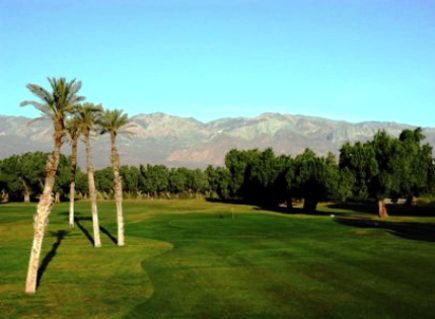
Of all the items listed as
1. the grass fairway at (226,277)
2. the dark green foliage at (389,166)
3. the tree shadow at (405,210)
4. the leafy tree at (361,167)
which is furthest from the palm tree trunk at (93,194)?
the tree shadow at (405,210)

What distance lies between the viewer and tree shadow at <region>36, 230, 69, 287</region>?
33.5 metres

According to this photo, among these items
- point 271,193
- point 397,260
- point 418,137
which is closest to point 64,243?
point 397,260

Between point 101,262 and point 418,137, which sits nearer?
point 101,262

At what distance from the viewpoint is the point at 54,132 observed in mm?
30609

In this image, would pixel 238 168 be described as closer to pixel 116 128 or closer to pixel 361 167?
pixel 361 167

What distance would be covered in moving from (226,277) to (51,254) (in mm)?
17003

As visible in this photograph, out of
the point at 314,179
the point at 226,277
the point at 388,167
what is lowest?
the point at 226,277

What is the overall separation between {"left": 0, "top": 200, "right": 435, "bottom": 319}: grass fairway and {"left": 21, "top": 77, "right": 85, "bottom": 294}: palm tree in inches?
88.9

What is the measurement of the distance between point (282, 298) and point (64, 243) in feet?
95.6

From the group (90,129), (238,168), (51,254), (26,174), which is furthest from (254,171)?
(51,254)

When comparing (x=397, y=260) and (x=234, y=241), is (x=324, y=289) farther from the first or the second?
(x=234, y=241)

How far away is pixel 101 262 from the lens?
38344mm

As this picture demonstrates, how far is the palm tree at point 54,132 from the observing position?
28812mm

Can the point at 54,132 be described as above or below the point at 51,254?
above
